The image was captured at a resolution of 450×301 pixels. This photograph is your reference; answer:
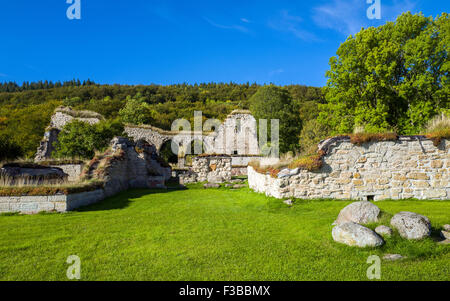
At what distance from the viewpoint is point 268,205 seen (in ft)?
26.3

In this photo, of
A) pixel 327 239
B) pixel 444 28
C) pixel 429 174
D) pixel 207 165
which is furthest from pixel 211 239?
pixel 444 28

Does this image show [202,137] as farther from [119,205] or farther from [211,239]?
A: [211,239]

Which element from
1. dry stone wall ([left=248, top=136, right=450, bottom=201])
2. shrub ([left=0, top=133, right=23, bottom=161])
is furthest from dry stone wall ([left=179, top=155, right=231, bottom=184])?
shrub ([left=0, top=133, right=23, bottom=161])

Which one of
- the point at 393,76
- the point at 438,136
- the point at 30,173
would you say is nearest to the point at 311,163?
the point at 438,136

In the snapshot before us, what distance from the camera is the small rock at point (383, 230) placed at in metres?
4.24

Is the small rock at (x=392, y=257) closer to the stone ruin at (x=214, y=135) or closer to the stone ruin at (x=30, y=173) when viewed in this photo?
the stone ruin at (x=30, y=173)

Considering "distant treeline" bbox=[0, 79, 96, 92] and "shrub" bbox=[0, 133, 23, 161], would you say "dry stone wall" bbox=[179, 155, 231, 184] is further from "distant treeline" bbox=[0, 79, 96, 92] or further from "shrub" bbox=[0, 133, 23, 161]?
"distant treeline" bbox=[0, 79, 96, 92]

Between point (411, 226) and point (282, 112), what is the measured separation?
29808 millimetres

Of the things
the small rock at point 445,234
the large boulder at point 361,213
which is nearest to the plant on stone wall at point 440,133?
the small rock at point 445,234

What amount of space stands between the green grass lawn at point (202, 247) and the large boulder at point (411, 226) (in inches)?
5.4

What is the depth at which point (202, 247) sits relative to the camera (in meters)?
4.40

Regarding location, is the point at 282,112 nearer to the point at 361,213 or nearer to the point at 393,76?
the point at 393,76

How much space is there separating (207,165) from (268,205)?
8.01 meters
